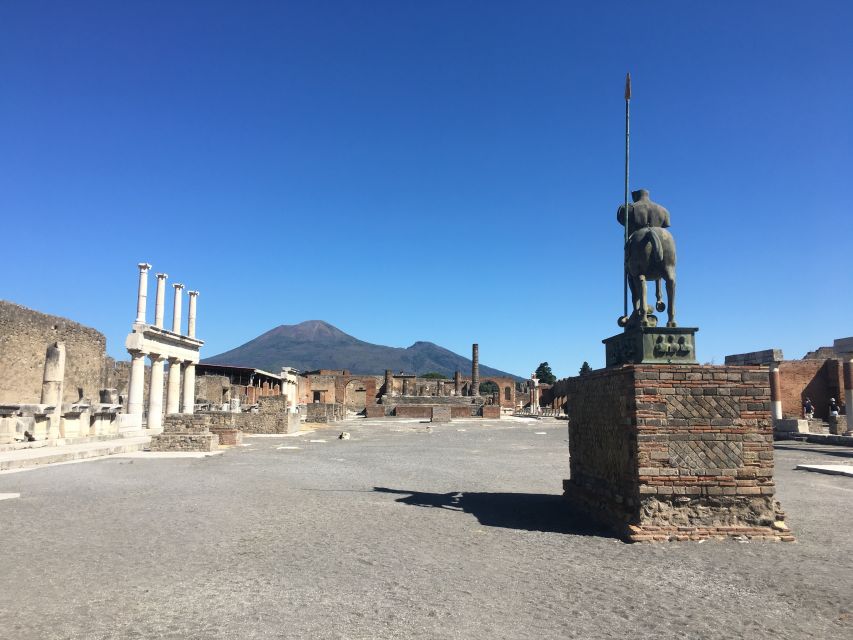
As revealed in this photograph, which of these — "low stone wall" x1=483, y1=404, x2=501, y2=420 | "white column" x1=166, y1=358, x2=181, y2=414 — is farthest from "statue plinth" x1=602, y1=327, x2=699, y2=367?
"low stone wall" x1=483, y1=404, x2=501, y2=420

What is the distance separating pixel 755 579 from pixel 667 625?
157 centimetres

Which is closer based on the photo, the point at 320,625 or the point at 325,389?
the point at 320,625

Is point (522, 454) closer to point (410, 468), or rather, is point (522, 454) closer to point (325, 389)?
point (410, 468)

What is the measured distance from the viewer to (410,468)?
13711 mm

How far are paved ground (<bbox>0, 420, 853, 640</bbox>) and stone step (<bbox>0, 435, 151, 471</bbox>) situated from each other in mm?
3053

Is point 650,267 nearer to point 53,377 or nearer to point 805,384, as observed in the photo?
point 53,377

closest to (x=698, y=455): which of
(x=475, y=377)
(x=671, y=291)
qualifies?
(x=671, y=291)

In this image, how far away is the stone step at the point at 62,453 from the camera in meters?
12.7

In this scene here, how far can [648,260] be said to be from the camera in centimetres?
753

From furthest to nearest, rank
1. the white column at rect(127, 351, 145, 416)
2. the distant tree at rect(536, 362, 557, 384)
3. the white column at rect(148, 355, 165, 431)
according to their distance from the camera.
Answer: the distant tree at rect(536, 362, 557, 384) → the white column at rect(148, 355, 165, 431) → the white column at rect(127, 351, 145, 416)

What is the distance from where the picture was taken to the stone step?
12.7 meters

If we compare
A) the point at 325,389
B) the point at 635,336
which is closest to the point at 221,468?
the point at 635,336

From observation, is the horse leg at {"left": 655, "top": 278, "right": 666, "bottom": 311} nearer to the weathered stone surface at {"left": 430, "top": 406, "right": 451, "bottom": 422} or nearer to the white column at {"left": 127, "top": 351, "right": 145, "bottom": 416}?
the white column at {"left": 127, "top": 351, "right": 145, "bottom": 416}

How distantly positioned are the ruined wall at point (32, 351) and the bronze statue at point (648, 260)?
28.2 meters
